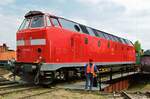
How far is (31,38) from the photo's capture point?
48.5 feet

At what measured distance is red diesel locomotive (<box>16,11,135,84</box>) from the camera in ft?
46.2

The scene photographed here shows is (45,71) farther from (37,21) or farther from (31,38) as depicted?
(37,21)

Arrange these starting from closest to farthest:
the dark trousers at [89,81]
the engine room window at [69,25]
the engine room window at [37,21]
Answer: the dark trousers at [89,81], the engine room window at [37,21], the engine room window at [69,25]

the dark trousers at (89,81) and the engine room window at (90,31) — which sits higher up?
the engine room window at (90,31)

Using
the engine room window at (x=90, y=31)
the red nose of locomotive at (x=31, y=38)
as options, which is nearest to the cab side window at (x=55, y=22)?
the red nose of locomotive at (x=31, y=38)

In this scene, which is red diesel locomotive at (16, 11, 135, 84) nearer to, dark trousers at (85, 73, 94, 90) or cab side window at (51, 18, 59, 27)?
cab side window at (51, 18, 59, 27)

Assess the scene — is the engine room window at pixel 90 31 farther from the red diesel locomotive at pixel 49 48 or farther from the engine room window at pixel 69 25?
the engine room window at pixel 69 25

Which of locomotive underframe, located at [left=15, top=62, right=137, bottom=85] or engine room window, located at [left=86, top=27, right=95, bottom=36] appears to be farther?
engine room window, located at [left=86, top=27, right=95, bottom=36]

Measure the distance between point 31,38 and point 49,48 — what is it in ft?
4.27

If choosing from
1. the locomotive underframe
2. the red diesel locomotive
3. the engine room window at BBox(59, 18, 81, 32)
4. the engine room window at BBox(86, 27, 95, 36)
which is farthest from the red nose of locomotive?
the engine room window at BBox(86, 27, 95, 36)

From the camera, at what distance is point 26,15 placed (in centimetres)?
1555

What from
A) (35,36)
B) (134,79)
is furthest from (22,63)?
(134,79)

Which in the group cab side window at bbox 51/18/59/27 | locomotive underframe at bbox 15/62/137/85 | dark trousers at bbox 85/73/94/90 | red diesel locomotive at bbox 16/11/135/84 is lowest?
dark trousers at bbox 85/73/94/90

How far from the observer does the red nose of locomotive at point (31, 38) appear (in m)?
14.3
